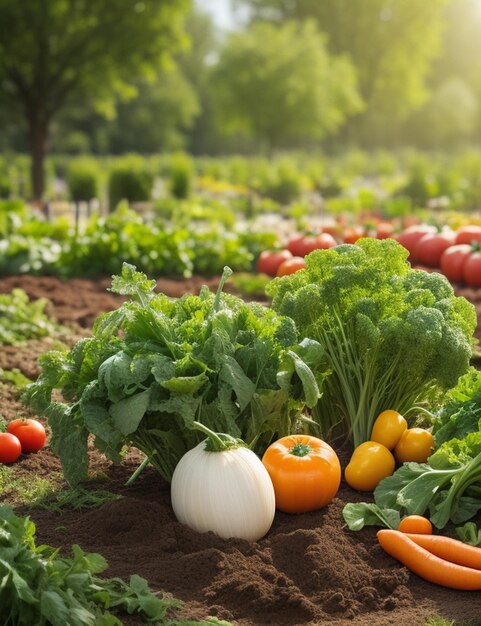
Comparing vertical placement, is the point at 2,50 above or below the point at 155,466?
above

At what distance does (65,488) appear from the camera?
5.67 metres

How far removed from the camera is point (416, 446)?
227 inches

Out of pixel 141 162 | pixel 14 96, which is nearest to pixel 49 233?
pixel 141 162

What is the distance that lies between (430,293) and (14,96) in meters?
24.0

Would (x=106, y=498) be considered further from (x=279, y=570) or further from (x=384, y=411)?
(x=384, y=411)

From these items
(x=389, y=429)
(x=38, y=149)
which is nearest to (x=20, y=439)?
(x=389, y=429)

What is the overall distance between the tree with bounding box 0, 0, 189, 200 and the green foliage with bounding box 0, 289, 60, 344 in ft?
54.6

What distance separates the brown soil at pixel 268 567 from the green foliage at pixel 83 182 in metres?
21.2

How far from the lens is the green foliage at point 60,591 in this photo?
3.68 metres

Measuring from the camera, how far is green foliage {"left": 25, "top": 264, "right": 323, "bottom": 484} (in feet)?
16.7

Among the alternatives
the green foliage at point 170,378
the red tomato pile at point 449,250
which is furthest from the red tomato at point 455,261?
the green foliage at point 170,378

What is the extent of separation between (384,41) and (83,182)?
1850 inches

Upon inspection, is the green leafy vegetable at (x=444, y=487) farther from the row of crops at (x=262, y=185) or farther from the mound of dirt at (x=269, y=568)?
the row of crops at (x=262, y=185)

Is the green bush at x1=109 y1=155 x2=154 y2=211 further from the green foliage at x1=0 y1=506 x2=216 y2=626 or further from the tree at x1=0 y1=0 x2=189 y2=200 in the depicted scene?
the green foliage at x1=0 y1=506 x2=216 y2=626
